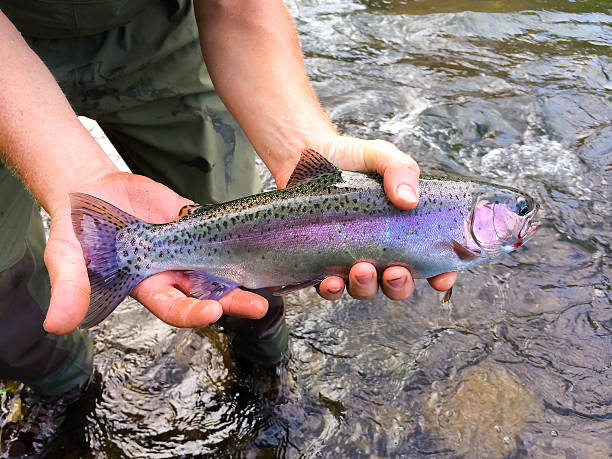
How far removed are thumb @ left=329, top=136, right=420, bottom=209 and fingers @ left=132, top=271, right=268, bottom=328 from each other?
773mm

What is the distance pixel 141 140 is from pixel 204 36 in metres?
0.71

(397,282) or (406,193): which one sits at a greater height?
(406,193)

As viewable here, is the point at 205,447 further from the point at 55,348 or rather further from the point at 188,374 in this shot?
the point at 55,348

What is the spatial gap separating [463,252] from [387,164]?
0.56 metres

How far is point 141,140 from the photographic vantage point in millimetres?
3254

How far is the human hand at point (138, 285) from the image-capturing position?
2080 millimetres

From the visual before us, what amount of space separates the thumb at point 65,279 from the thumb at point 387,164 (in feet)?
4.41

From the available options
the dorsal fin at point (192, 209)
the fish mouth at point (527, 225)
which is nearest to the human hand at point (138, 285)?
the dorsal fin at point (192, 209)

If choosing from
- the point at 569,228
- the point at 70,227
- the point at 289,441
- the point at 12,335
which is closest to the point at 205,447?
the point at 289,441

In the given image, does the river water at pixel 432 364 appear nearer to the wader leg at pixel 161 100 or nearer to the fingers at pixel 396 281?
the wader leg at pixel 161 100

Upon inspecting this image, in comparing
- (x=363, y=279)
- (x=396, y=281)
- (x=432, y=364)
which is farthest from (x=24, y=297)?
(x=432, y=364)

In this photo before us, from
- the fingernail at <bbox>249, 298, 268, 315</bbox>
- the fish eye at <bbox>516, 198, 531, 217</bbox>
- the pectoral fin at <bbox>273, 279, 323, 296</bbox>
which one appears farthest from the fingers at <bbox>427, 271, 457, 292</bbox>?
the fingernail at <bbox>249, 298, 268, 315</bbox>

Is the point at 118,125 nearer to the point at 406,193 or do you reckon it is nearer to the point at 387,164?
the point at 387,164

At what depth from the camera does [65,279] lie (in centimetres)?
212
